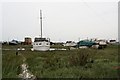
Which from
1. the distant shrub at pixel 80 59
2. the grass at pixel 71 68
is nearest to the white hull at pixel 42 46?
the grass at pixel 71 68

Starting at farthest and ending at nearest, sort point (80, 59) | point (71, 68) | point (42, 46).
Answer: point (42, 46)
point (80, 59)
point (71, 68)

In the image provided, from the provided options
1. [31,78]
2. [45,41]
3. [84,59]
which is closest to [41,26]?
[45,41]

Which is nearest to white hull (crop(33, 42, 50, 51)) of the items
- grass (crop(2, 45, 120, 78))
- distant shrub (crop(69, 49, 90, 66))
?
grass (crop(2, 45, 120, 78))

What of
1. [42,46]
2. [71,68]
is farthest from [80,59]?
[42,46]

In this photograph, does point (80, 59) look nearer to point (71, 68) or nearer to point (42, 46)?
point (71, 68)

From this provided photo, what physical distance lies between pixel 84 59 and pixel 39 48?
98.3 ft

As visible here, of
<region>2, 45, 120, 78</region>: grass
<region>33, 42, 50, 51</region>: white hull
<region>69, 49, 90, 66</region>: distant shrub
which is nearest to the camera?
<region>2, 45, 120, 78</region>: grass

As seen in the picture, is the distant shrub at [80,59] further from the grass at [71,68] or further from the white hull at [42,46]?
the white hull at [42,46]

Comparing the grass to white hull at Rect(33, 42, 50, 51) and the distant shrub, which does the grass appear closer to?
the distant shrub

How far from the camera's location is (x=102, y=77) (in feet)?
40.2

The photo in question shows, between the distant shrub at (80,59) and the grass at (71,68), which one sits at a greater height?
the distant shrub at (80,59)

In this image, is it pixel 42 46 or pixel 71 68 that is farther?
pixel 42 46

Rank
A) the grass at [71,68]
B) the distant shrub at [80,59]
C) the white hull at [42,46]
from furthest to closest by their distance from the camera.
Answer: the white hull at [42,46], the distant shrub at [80,59], the grass at [71,68]

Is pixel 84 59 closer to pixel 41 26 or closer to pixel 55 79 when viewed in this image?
pixel 55 79
